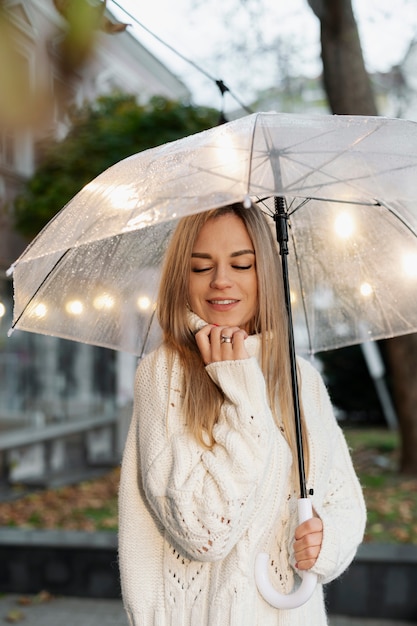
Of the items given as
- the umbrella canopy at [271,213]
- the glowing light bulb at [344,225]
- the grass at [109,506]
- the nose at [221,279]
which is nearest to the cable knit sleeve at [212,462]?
the nose at [221,279]

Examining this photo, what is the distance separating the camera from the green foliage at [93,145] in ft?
32.1

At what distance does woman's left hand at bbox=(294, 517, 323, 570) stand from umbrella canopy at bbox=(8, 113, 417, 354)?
0.90 meters

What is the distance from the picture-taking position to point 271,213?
117 inches

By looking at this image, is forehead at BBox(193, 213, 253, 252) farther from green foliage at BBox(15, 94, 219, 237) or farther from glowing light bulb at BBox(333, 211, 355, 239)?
green foliage at BBox(15, 94, 219, 237)

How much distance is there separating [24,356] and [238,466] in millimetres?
8191

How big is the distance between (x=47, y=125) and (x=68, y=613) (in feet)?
11.0

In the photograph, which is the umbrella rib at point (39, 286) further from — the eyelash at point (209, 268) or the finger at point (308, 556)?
the finger at point (308, 556)

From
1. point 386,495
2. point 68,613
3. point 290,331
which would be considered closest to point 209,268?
point 290,331

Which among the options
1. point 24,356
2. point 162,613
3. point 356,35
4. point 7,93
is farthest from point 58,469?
point 162,613

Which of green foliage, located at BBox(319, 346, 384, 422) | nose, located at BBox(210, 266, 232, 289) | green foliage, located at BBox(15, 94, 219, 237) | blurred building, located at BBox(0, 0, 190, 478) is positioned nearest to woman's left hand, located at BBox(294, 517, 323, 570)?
nose, located at BBox(210, 266, 232, 289)

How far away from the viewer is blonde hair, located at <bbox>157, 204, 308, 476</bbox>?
8.38 ft

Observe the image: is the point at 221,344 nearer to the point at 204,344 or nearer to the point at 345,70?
the point at 204,344

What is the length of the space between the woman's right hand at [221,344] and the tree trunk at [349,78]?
6.65 meters

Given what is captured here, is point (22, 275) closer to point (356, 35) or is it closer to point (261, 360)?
point (261, 360)
